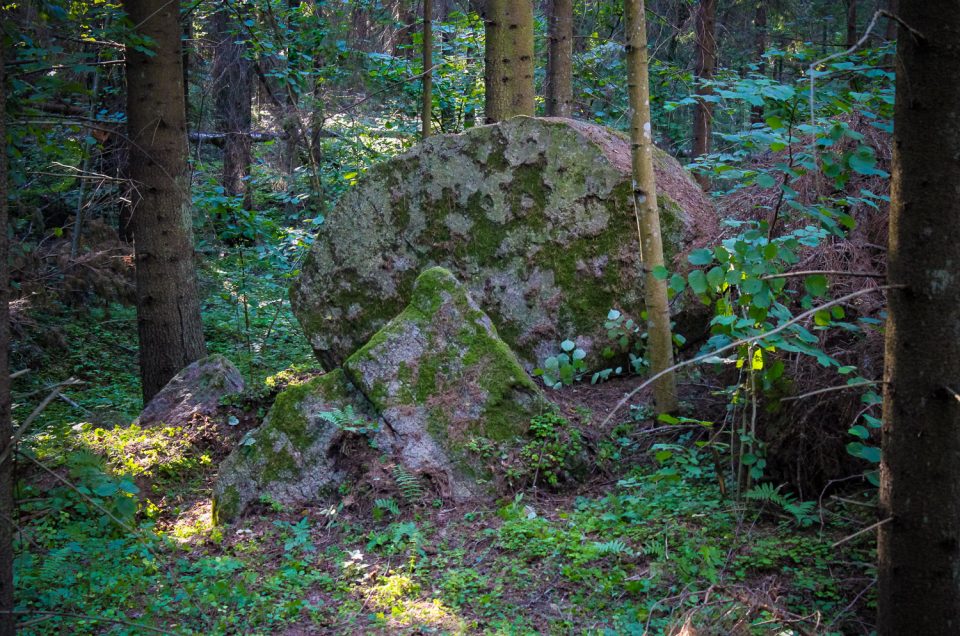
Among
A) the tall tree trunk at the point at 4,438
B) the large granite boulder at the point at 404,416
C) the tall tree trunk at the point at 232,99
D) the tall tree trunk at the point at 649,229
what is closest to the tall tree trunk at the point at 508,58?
the tall tree trunk at the point at 649,229

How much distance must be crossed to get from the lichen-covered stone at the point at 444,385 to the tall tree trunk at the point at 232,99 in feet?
29.4

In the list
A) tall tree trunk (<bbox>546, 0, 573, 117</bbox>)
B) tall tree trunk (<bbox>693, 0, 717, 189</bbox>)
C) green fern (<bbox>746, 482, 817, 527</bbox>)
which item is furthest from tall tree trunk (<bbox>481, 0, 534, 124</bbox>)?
green fern (<bbox>746, 482, 817, 527</bbox>)

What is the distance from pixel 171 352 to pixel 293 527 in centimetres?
339

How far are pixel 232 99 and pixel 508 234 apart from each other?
32.3 ft

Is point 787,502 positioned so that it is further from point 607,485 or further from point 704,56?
point 704,56

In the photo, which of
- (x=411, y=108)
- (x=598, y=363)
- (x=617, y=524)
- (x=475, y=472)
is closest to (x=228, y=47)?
(x=411, y=108)

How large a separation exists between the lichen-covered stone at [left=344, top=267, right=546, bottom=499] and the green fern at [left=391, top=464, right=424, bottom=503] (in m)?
0.06

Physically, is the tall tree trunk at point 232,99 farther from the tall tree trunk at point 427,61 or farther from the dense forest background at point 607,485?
the dense forest background at point 607,485

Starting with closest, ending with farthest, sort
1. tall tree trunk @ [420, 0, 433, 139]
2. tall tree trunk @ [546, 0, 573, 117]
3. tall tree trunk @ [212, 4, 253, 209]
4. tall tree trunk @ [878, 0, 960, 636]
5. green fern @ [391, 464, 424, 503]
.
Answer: tall tree trunk @ [878, 0, 960, 636]
green fern @ [391, 464, 424, 503]
tall tree trunk @ [420, 0, 433, 139]
tall tree trunk @ [546, 0, 573, 117]
tall tree trunk @ [212, 4, 253, 209]

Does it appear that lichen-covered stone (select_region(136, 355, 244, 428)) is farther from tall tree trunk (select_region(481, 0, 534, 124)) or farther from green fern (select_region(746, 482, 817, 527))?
green fern (select_region(746, 482, 817, 527))

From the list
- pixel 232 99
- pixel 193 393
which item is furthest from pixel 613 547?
pixel 232 99

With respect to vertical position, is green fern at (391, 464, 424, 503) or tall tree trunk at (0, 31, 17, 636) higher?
tall tree trunk at (0, 31, 17, 636)

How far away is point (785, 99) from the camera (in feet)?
12.8

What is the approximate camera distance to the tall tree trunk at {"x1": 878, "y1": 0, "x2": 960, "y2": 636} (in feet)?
6.68
